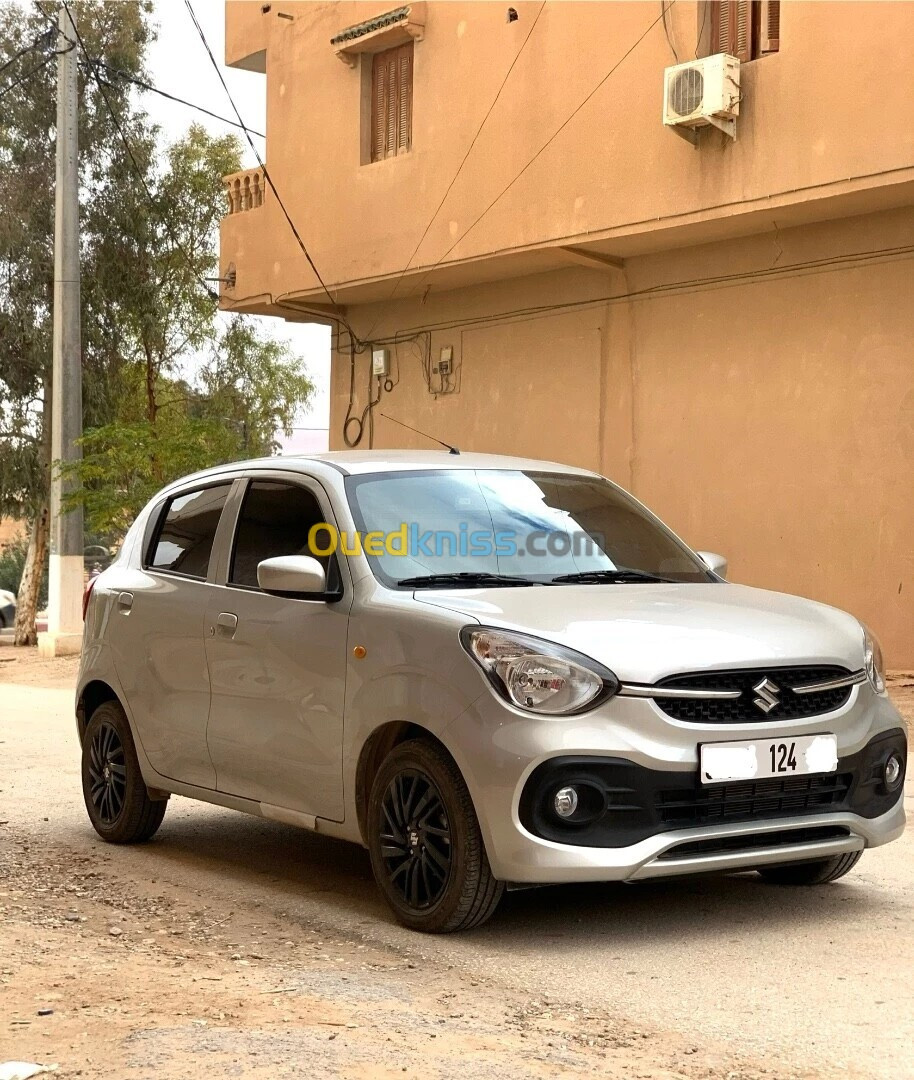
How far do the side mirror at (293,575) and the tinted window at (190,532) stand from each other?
39.9 inches

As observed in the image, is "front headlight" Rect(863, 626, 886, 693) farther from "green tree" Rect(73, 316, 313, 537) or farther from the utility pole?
the utility pole

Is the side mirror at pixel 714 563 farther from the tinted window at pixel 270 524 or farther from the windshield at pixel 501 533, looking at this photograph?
the tinted window at pixel 270 524

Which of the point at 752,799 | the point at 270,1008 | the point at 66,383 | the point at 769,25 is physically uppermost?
the point at 769,25

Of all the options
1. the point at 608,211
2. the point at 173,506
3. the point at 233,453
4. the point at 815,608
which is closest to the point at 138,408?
the point at 233,453

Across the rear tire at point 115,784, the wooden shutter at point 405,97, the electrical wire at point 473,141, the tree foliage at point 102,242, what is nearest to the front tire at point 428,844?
the rear tire at point 115,784

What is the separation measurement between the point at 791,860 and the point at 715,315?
39.2 feet

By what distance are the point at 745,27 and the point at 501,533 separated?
1062 centimetres

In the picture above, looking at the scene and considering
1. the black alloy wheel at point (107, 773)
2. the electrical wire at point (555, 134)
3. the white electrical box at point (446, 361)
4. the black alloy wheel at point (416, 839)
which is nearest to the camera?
the black alloy wheel at point (416, 839)

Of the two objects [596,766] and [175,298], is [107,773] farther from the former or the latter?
[175,298]

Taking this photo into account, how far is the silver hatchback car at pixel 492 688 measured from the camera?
543 cm

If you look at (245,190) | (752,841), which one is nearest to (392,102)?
(245,190)

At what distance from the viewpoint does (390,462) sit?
6.95 metres

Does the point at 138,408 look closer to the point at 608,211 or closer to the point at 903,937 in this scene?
the point at 608,211

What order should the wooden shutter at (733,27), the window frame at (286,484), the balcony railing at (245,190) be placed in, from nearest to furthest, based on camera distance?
the window frame at (286,484) → the wooden shutter at (733,27) → the balcony railing at (245,190)
